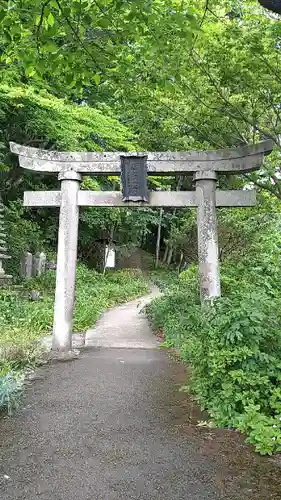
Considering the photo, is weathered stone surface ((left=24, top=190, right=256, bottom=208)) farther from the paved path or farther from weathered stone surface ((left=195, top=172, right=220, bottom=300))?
the paved path

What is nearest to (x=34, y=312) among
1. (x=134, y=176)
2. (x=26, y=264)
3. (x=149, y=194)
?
(x=26, y=264)

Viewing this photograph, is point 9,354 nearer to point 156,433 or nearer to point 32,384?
point 32,384

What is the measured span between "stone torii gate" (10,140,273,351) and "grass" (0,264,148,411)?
40.0 inches

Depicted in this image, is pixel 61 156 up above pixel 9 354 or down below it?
above

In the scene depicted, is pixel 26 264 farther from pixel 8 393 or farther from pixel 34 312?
pixel 8 393

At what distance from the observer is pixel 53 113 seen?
12461 millimetres

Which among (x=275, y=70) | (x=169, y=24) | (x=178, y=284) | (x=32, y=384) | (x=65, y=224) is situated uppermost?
(x=275, y=70)

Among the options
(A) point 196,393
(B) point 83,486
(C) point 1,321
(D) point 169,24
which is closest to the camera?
(B) point 83,486

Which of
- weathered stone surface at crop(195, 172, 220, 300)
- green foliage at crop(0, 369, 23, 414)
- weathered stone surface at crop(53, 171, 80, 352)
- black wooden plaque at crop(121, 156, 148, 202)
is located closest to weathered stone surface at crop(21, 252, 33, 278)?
weathered stone surface at crop(53, 171, 80, 352)

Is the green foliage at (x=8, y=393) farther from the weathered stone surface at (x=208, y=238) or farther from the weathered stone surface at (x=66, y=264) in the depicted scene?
the weathered stone surface at (x=208, y=238)

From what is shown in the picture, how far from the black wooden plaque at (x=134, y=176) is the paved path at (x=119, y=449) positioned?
129 inches

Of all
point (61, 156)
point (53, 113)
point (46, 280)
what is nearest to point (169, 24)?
point (61, 156)

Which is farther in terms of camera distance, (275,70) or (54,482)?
(275,70)

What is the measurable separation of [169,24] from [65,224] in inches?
167
